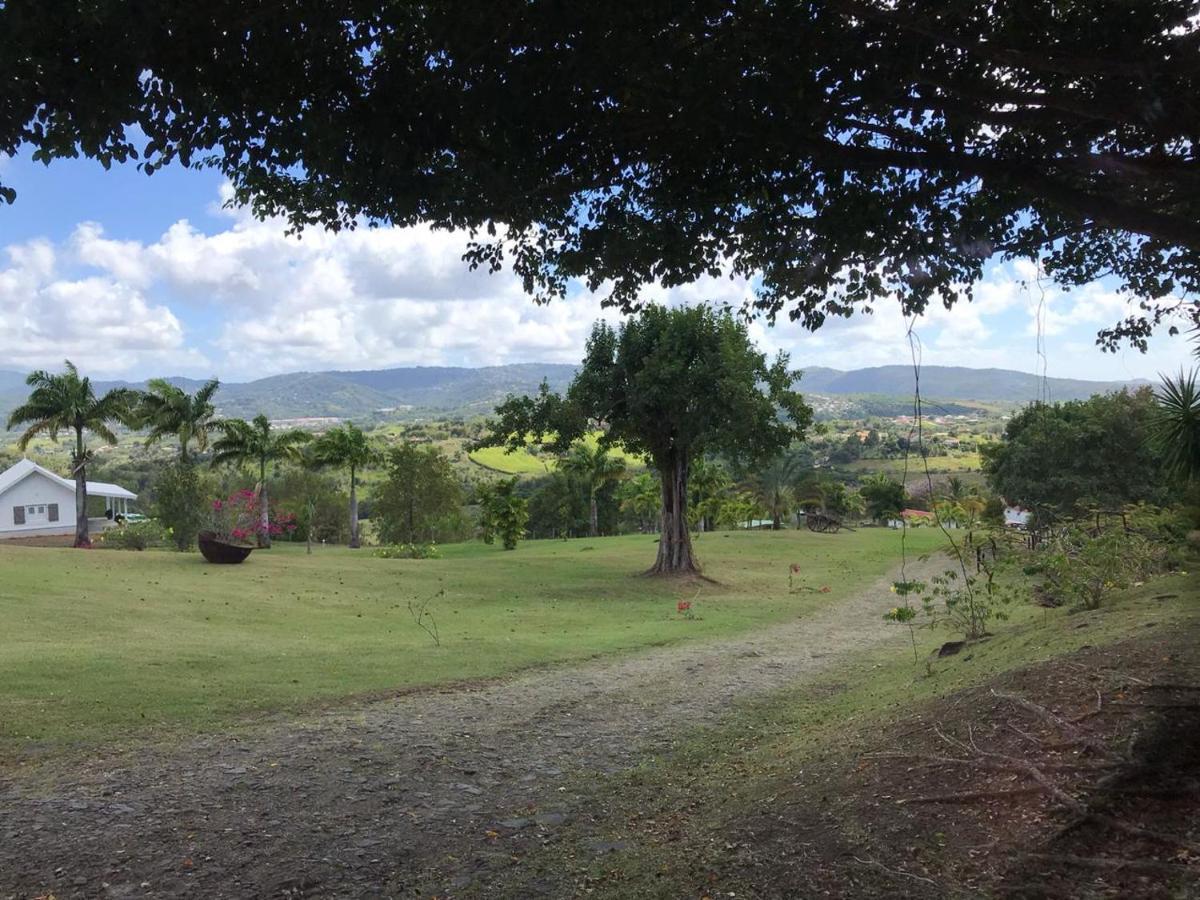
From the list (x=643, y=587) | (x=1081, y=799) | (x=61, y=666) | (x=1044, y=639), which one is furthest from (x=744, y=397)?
(x=1081, y=799)

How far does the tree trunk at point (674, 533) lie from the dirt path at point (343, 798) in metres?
19.2

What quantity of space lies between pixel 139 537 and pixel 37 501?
3489cm

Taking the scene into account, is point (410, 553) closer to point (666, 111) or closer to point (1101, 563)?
point (1101, 563)

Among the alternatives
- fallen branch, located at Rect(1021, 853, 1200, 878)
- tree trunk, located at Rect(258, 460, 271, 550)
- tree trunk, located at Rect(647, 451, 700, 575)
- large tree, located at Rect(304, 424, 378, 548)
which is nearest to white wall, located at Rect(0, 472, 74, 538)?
large tree, located at Rect(304, 424, 378, 548)

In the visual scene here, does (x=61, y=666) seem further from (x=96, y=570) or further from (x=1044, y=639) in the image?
(x=96, y=570)

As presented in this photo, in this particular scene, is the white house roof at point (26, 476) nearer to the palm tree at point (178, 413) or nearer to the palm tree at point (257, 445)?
the palm tree at point (178, 413)

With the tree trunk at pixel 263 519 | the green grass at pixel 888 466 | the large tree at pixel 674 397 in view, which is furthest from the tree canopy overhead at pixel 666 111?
the green grass at pixel 888 466

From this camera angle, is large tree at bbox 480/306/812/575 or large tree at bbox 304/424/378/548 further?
large tree at bbox 304/424/378/548

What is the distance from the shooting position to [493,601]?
2355 centimetres

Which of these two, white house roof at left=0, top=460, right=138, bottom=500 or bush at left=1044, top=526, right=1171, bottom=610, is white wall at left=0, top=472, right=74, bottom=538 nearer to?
white house roof at left=0, top=460, right=138, bottom=500

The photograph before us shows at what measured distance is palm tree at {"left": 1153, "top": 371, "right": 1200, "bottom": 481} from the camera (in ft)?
37.9

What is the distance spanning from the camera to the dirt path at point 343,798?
16.0 ft

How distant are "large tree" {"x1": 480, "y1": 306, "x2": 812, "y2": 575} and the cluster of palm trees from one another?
67.8ft

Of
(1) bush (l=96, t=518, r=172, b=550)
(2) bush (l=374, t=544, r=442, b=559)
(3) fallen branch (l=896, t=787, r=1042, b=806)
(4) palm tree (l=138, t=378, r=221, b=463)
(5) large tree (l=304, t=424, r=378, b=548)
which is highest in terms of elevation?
(4) palm tree (l=138, t=378, r=221, b=463)
